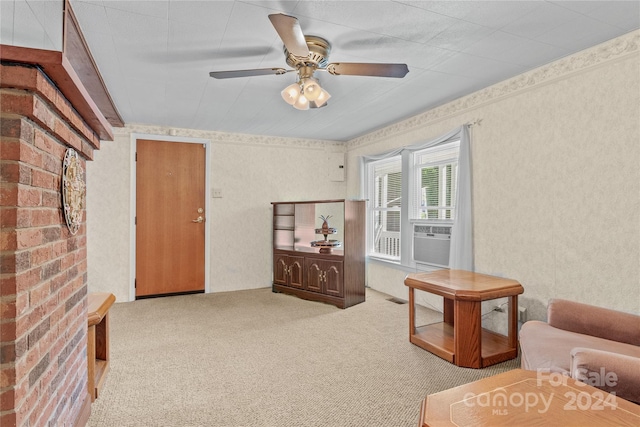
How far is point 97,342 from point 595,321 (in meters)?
3.35

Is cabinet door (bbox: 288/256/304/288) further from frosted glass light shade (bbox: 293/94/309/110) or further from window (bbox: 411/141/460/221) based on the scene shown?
frosted glass light shade (bbox: 293/94/309/110)

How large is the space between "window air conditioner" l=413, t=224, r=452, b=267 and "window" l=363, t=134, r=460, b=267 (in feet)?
0.04

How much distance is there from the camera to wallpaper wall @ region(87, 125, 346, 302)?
4.39 m

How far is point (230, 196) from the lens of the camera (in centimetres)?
503

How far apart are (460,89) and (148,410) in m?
3.58

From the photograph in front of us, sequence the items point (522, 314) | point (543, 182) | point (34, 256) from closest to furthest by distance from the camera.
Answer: point (34, 256), point (543, 182), point (522, 314)

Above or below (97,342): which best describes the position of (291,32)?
above

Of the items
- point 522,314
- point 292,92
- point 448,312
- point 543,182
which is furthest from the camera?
point 448,312

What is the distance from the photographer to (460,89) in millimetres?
3305

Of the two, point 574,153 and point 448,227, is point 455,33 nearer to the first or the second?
point 574,153

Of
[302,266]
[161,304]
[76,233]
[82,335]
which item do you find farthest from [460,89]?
[161,304]

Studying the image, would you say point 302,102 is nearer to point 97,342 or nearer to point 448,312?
point 97,342

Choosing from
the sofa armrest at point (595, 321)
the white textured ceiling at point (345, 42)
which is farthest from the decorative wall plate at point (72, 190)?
the sofa armrest at point (595, 321)

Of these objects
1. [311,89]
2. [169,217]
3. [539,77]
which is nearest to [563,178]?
[539,77]
